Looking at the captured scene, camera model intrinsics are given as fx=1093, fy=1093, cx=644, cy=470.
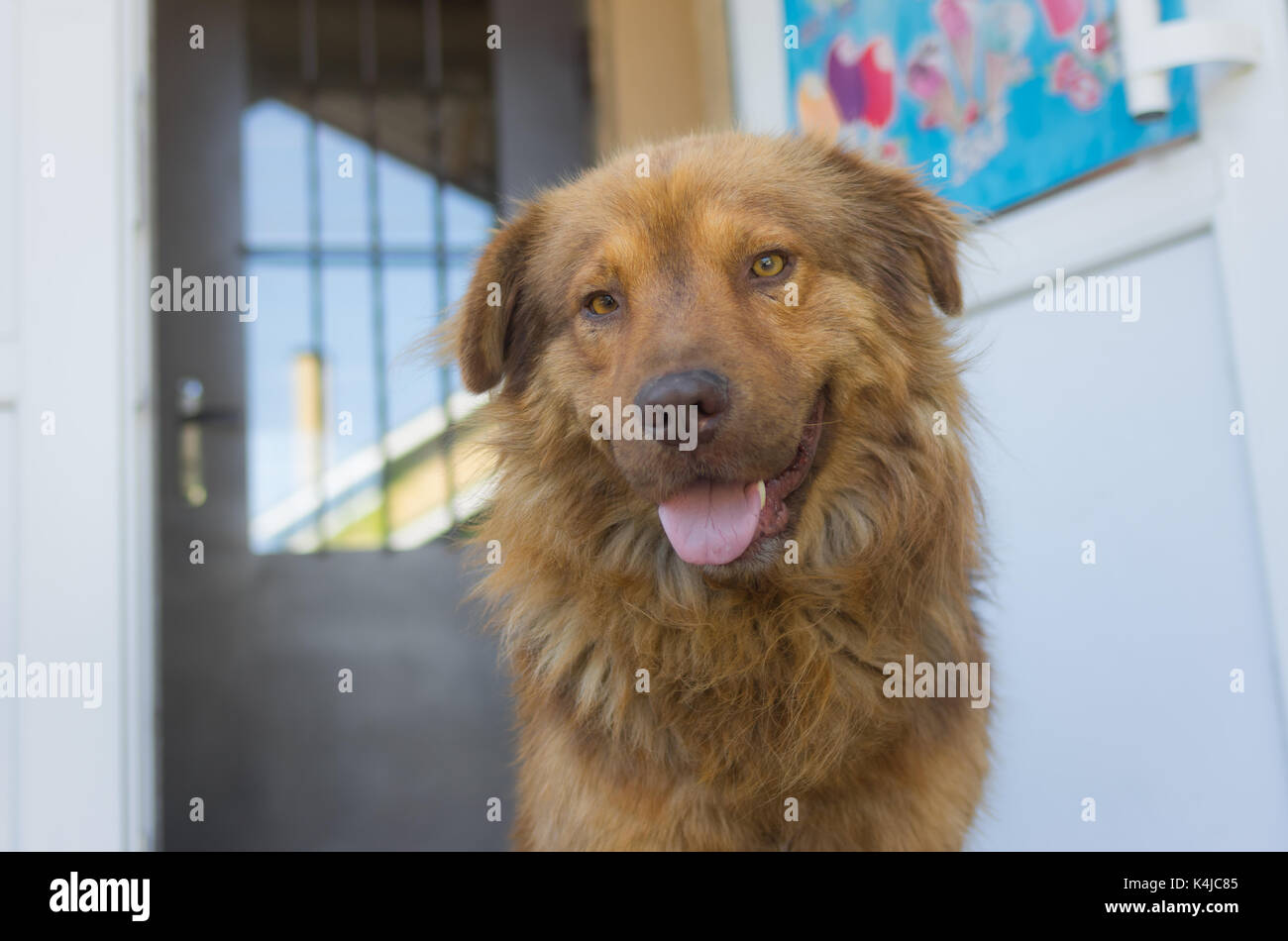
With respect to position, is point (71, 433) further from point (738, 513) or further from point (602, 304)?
point (738, 513)

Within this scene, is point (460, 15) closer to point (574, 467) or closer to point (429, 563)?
point (429, 563)

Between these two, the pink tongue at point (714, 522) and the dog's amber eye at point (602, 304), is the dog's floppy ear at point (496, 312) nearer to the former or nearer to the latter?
the dog's amber eye at point (602, 304)

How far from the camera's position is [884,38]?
3217mm

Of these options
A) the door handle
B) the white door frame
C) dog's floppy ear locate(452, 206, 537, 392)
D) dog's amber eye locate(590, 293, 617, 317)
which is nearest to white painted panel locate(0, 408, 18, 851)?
dog's floppy ear locate(452, 206, 537, 392)

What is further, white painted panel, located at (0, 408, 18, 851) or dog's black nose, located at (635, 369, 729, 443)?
white painted panel, located at (0, 408, 18, 851)

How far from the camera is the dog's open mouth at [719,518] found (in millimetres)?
1841

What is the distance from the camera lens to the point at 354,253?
450 centimetres

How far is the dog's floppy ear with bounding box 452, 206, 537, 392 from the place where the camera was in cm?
225

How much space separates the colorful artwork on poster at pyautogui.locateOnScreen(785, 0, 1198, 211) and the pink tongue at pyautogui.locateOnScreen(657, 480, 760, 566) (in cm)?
98

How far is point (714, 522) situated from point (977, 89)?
169cm

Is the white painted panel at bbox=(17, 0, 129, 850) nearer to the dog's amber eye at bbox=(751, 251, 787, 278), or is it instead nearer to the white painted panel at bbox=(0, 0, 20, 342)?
the white painted panel at bbox=(0, 0, 20, 342)

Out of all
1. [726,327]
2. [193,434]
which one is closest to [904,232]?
[726,327]
